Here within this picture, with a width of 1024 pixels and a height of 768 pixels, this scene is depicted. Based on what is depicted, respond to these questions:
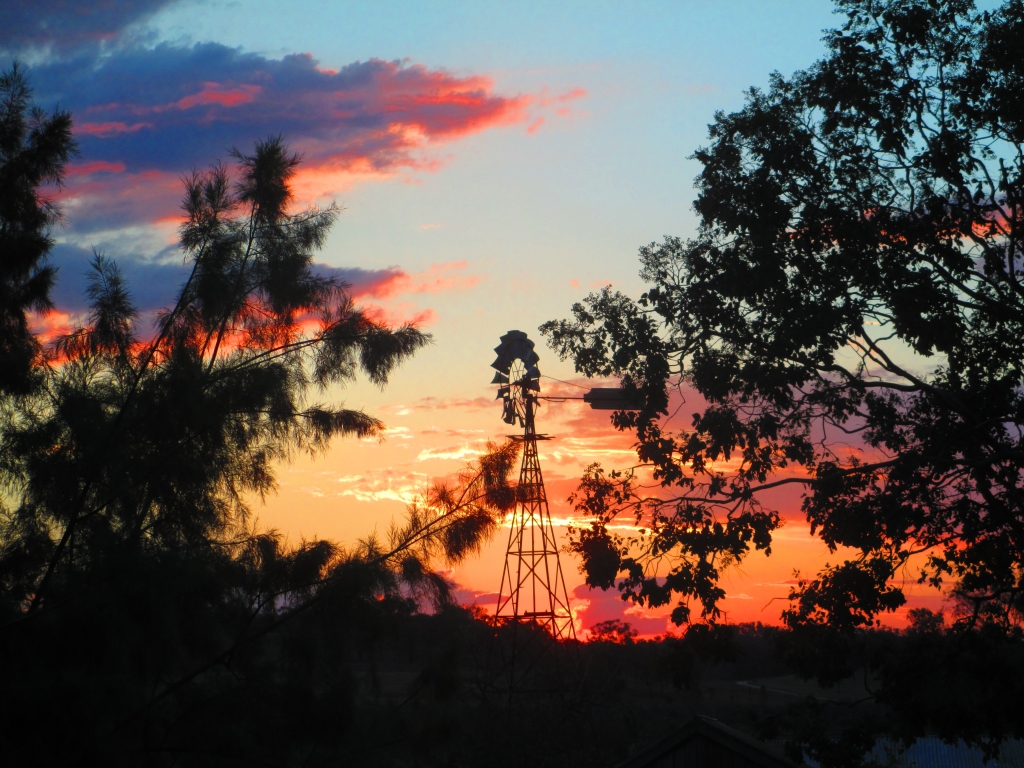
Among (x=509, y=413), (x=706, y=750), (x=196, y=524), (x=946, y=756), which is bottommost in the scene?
(x=946, y=756)

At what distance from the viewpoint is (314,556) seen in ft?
33.4

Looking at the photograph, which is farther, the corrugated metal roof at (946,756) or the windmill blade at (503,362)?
the corrugated metal roof at (946,756)

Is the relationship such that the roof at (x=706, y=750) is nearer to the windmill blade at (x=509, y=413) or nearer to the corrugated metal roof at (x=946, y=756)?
the windmill blade at (x=509, y=413)

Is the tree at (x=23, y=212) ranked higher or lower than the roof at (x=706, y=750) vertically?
higher

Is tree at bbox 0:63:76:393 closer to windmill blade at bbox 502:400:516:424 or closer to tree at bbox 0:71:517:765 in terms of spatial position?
tree at bbox 0:71:517:765

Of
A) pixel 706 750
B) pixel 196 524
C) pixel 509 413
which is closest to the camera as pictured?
pixel 196 524

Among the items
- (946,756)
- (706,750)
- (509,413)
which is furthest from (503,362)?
(946,756)

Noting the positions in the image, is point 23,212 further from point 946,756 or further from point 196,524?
point 946,756

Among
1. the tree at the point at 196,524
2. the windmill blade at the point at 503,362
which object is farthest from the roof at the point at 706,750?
the windmill blade at the point at 503,362

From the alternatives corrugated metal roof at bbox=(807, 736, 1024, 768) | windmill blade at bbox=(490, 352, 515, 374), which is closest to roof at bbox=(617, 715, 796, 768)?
windmill blade at bbox=(490, 352, 515, 374)

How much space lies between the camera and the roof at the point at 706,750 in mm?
12992

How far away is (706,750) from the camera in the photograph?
44.4 feet

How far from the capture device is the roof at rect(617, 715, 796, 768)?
1299cm

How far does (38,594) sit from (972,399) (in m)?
10.8
